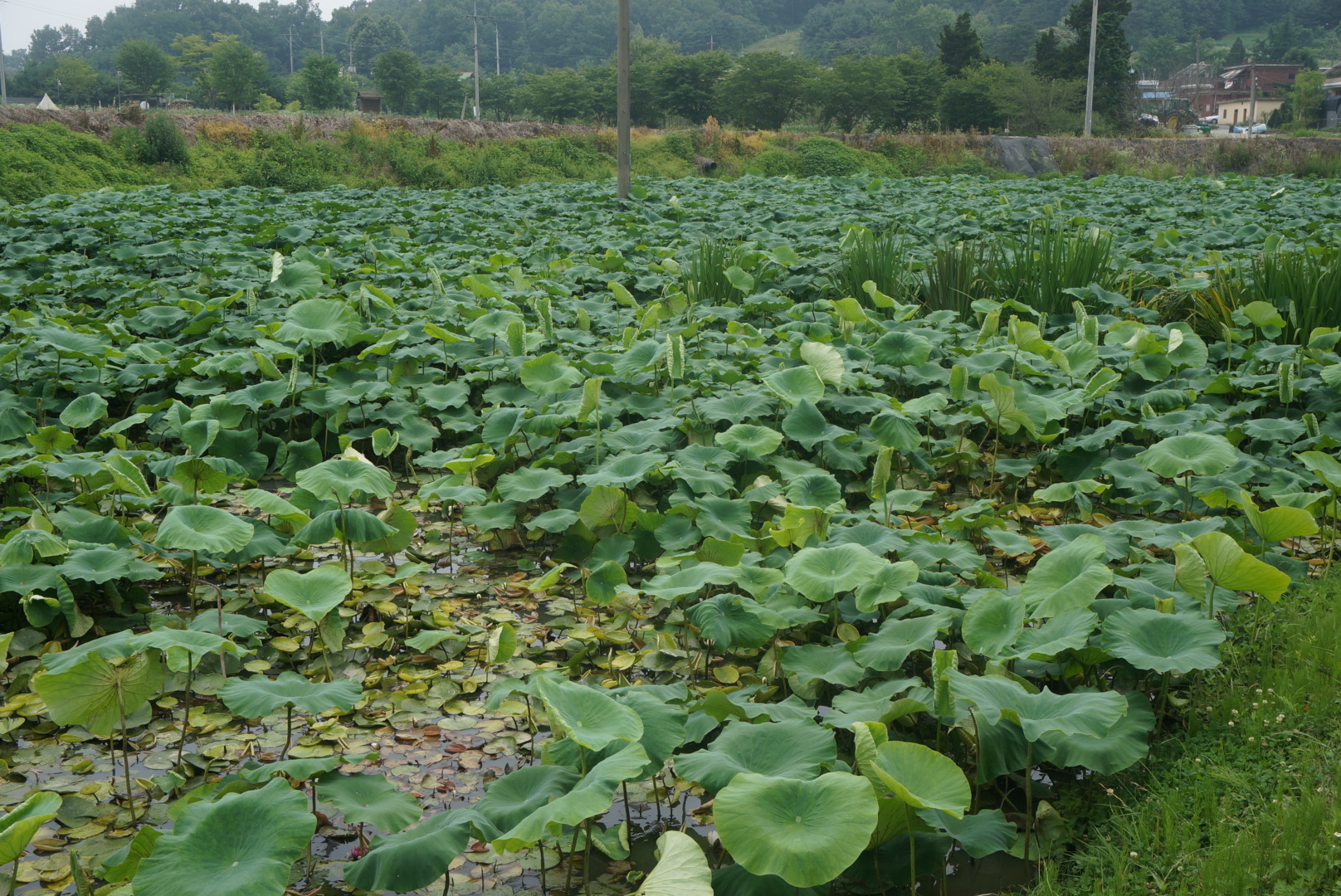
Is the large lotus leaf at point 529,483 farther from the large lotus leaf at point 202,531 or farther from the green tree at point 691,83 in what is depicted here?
the green tree at point 691,83

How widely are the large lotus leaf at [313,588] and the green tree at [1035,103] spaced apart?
110 ft

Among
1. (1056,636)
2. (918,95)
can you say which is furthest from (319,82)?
(1056,636)

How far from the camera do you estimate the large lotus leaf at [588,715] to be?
1622 millimetres

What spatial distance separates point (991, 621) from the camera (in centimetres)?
214

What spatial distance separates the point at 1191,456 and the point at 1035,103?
3354 centimetres

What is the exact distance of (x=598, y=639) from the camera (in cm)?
271

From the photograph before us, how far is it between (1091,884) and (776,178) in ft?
43.8

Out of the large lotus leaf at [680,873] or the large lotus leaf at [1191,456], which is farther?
the large lotus leaf at [1191,456]

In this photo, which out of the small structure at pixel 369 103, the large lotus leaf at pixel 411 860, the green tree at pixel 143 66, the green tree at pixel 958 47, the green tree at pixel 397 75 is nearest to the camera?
the large lotus leaf at pixel 411 860


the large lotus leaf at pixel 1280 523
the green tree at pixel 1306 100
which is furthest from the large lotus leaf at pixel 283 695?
the green tree at pixel 1306 100

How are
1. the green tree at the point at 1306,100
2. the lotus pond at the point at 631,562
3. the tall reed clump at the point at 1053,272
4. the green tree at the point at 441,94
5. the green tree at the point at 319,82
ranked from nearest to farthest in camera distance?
the lotus pond at the point at 631,562
the tall reed clump at the point at 1053,272
the green tree at the point at 319,82
the green tree at the point at 1306,100
the green tree at the point at 441,94

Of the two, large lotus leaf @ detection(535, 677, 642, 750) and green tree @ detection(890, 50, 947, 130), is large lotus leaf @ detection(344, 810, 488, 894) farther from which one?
green tree @ detection(890, 50, 947, 130)

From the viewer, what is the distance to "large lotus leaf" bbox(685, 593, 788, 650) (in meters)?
2.25

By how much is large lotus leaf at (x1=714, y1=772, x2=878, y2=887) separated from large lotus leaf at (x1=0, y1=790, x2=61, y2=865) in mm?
1023
